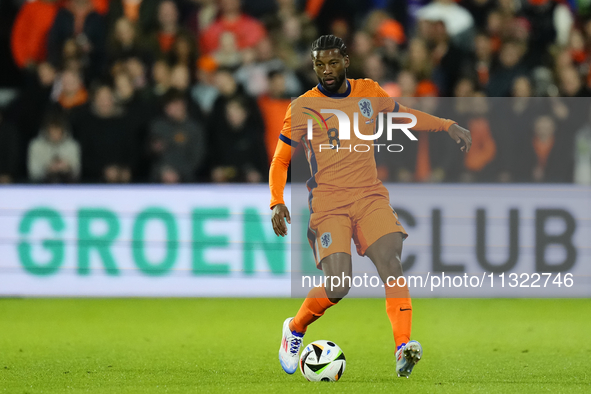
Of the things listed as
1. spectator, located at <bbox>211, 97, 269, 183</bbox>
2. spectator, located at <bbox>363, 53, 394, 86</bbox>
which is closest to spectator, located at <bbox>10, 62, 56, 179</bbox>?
spectator, located at <bbox>211, 97, 269, 183</bbox>

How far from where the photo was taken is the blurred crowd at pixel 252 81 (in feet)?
30.5

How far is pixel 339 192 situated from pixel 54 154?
16.4 feet

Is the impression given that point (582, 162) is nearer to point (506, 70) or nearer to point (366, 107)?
point (506, 70)

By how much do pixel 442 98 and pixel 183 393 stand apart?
5568 millimetres

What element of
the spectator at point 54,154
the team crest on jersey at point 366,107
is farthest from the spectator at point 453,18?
the team crest on jersey at point 366,107

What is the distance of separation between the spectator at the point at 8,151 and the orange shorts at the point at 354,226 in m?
5.17

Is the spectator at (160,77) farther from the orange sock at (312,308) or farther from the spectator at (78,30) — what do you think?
the orange sock at (312,308)

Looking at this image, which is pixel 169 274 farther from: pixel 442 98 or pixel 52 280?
pixel 442 98

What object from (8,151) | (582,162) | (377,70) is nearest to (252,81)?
(377,70)

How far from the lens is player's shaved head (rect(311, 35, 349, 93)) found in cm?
523

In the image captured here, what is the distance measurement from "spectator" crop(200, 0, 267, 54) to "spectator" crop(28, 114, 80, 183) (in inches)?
76.1

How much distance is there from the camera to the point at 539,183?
9.26 m

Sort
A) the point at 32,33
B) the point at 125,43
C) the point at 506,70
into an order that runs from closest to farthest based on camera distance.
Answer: the point at 506,70, the point at 125,43, the point at 32,33

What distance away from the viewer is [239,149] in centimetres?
943
